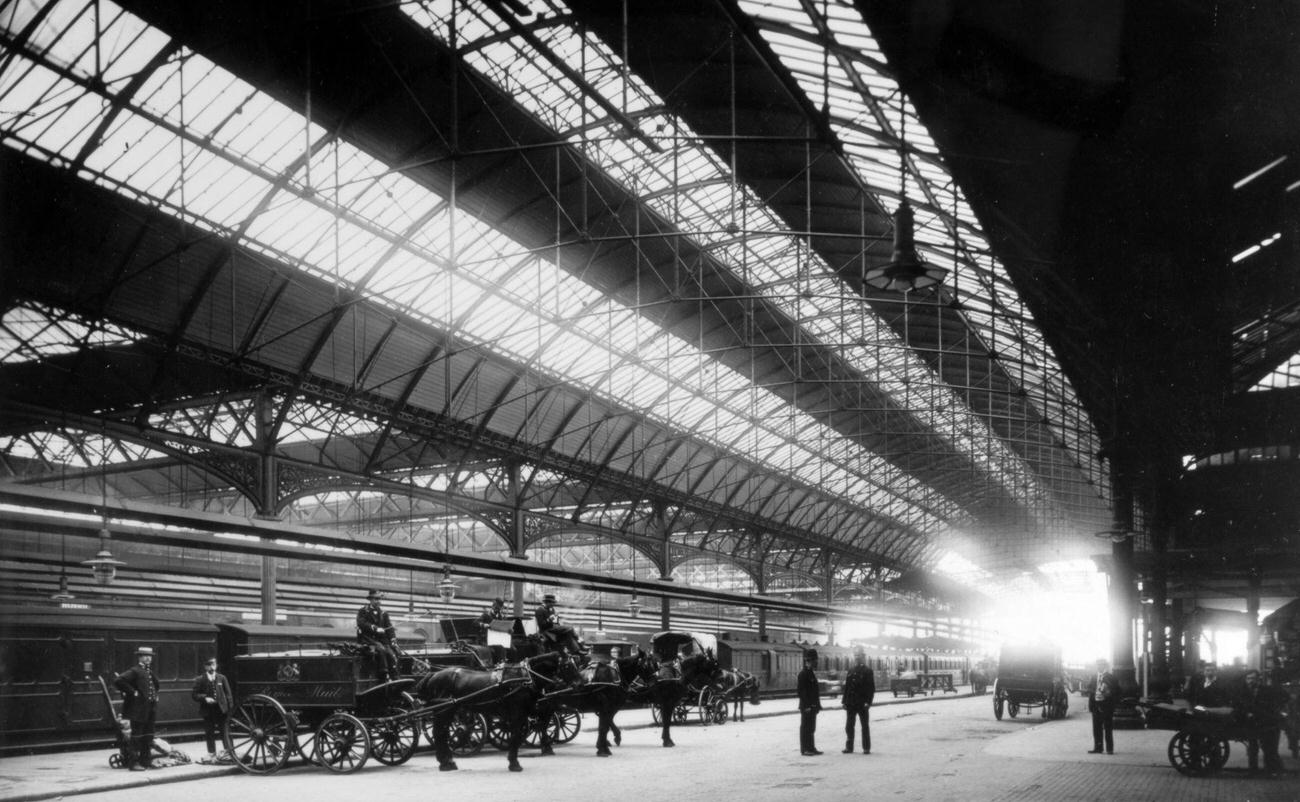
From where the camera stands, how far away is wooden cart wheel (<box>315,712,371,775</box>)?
46.0 ft

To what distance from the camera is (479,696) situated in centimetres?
1464

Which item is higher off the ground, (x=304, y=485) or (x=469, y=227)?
(x=469, y=227)

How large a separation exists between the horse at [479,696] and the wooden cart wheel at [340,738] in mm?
969

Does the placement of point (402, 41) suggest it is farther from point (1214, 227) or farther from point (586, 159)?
point (1214, 227)

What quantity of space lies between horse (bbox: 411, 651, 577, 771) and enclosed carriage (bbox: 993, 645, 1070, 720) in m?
17.3

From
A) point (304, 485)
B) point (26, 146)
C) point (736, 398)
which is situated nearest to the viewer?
point (26, 146)

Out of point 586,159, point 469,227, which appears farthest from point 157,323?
point 586,159

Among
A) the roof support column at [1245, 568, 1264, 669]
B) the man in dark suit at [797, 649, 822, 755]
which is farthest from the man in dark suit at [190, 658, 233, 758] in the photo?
the roof support column at [1245, 568, 1264, 669]

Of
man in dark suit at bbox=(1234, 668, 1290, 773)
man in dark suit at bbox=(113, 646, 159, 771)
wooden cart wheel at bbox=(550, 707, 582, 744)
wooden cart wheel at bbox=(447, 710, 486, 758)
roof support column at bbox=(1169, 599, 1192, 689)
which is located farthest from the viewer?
roof support column at bbox=(1169, 599, 1192, 689)

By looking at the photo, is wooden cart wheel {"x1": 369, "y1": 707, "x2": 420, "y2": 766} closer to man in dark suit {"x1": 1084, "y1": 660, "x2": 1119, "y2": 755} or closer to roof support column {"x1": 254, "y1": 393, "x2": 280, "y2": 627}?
man in dark suit {"x1": 1084, "y1": 660, "x2": 1119, "y2": 755}

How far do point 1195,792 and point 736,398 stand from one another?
29.0 metres

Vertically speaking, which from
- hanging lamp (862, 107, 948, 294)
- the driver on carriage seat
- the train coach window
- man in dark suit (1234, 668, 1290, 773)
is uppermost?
hanging lamp (862, 107, 948, 294)

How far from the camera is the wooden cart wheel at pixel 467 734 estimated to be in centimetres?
1645

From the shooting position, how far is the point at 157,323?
22562 millimetres
